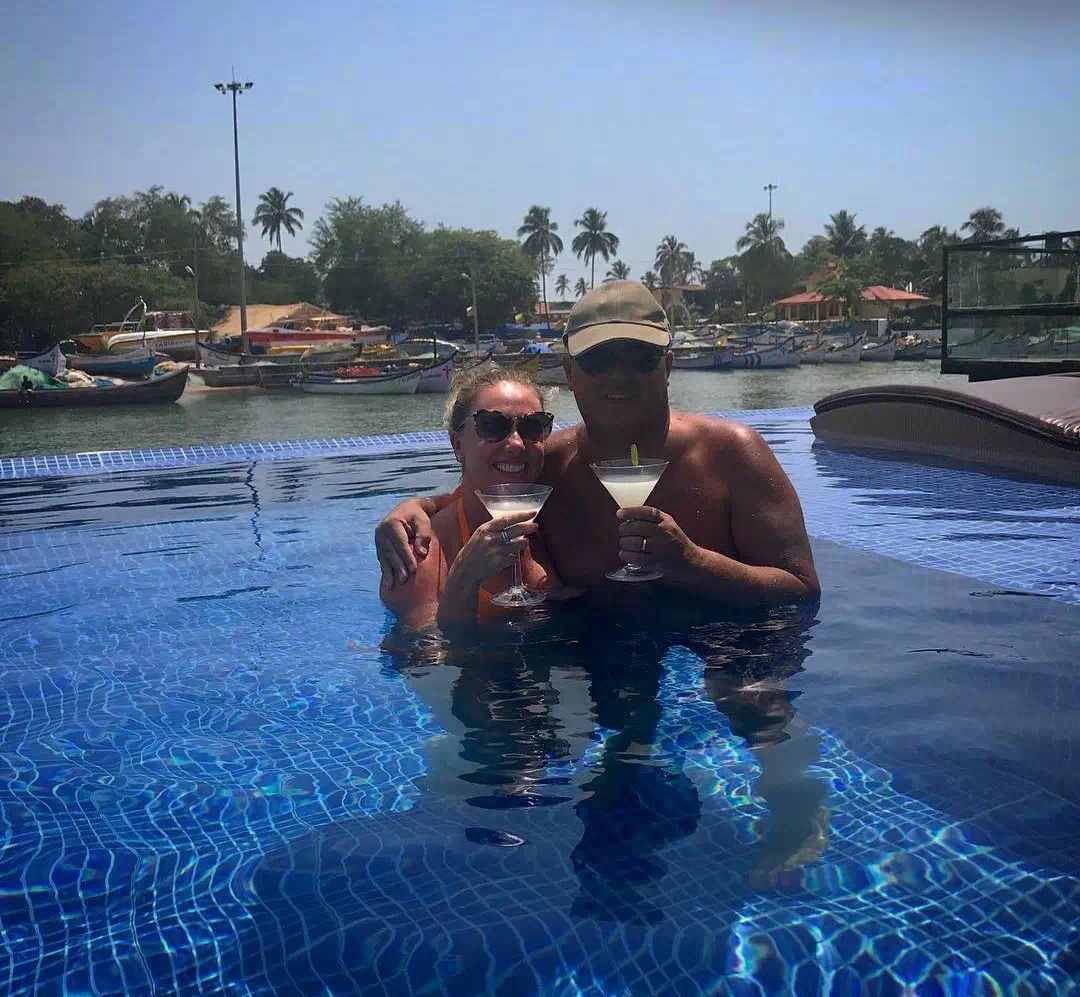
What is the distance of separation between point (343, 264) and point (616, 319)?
256 ft

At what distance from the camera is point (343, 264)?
255 feet

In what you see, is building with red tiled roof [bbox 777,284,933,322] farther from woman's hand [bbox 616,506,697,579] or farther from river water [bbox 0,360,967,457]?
woman's hand [bbox 616,506,697,579]

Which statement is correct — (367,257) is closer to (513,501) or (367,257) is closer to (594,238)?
(594,238)

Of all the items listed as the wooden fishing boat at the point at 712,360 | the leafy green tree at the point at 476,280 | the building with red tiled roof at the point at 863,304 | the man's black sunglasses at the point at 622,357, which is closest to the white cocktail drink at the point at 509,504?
the man's black sunglasses at the point at 622,357

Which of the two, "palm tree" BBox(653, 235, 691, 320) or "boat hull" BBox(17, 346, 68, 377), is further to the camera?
"palm tree" BBox(653, 235, 691, 320)

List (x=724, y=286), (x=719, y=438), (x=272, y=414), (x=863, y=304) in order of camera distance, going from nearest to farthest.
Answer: (x=719, y=438) → (x=272, y=414) → (x=863, y=304) → (x=724, y=286)

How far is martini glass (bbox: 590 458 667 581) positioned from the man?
0.41 ft

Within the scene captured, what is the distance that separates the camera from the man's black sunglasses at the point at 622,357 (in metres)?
3.03

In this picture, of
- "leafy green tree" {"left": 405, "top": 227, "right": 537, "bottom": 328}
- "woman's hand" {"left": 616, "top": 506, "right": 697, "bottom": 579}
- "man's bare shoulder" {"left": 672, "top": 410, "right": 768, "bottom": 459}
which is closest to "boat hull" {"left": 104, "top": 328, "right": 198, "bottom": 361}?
A: "leafy green tree" {"left": 405, "top": 227, "right": 537, "bottom": 328}

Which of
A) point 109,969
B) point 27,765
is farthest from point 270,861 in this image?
point 27,765

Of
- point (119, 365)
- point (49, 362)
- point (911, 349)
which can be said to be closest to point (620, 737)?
point (49, 362)

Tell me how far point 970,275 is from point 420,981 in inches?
438

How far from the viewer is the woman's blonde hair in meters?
3.31

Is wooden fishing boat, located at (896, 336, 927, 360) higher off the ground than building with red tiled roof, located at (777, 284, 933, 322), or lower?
lower
